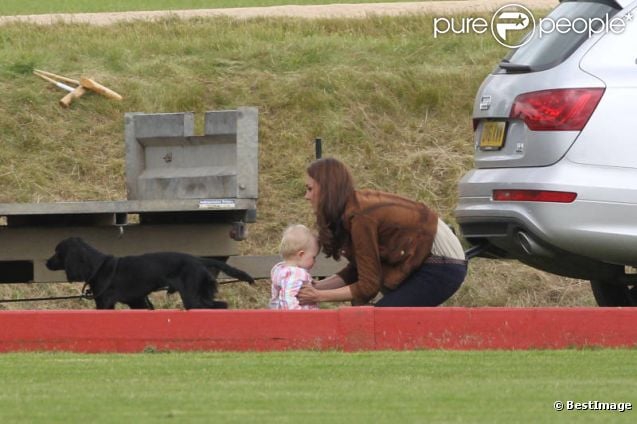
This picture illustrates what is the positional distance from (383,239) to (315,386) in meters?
2.12

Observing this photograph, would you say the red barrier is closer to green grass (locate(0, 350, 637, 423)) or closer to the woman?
green grass (locate(0, 350, 637, 423))

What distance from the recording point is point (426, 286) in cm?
876

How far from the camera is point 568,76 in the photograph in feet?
27.8

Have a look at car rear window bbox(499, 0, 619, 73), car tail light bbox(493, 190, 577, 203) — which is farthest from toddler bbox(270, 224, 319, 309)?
car rear window bbox(499, 0, 619, 73)

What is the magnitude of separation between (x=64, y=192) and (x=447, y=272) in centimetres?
709

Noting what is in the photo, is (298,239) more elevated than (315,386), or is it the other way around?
(298,239)

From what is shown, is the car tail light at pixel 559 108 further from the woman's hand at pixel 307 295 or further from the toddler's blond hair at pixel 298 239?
the woman's hand at pixel 307 295

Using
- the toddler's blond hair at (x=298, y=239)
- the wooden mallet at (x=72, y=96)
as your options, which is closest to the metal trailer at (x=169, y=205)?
the toddler's blond hair at (x=298, y=239)

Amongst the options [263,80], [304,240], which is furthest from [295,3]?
[304,240]

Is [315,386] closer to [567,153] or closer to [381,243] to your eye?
[381,243]

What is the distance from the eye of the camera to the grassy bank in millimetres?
14750

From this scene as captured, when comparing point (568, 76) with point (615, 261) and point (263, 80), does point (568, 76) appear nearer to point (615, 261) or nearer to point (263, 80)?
point (615, 261)

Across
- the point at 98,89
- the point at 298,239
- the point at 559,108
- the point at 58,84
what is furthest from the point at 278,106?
the point at 559,108

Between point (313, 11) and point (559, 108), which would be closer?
point (559, 108)
